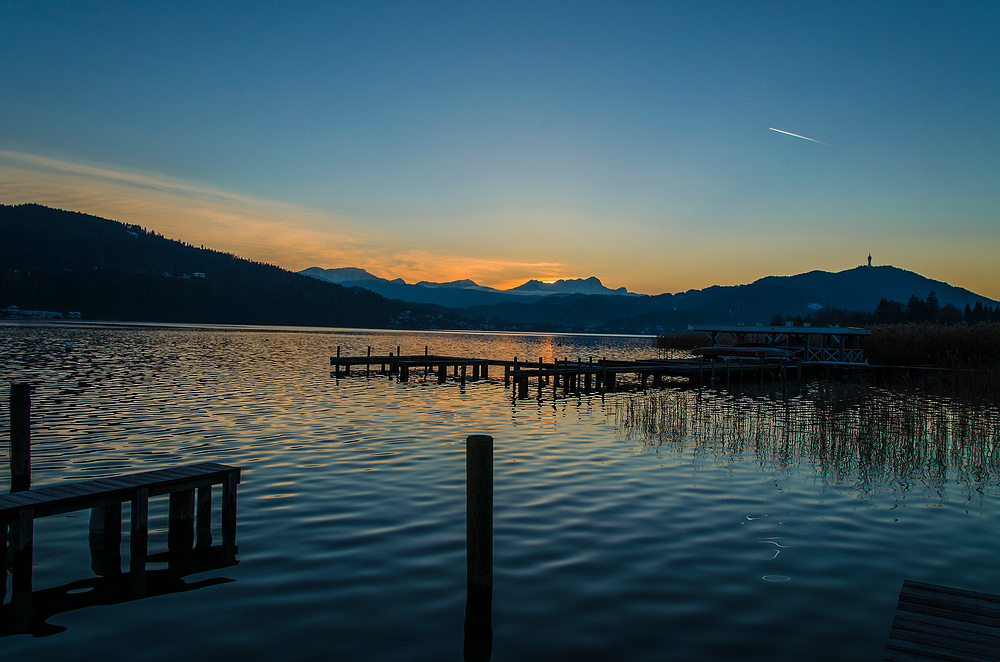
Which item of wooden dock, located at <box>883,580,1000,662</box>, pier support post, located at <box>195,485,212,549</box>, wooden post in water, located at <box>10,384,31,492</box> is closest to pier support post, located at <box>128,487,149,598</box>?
pier support post, located at <box>195,485,212,549</box>

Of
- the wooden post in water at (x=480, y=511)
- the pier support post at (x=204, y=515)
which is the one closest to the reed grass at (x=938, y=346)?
the wooden post in water at (x=480, y=511)

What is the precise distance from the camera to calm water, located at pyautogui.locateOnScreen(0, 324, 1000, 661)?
22.3 feet

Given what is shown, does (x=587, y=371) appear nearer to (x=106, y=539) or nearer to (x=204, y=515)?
(x=204, y=515)

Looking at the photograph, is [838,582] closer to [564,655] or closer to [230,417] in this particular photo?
[564,655]

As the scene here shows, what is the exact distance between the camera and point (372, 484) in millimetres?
13156

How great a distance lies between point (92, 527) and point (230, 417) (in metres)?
13.4

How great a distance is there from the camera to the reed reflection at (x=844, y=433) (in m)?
15.4

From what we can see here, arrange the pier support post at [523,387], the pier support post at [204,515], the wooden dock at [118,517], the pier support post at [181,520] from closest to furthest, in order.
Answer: the wooden dock at [118,517] → the pier support post at [181,520] → the pier support post at [204,515] → the pier support post at [523,387]

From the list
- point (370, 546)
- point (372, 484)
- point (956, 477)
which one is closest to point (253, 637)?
point (370, 546)

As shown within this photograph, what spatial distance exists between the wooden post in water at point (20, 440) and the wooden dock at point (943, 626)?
13.9m

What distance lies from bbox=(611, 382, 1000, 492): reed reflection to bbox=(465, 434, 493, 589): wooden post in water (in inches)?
399

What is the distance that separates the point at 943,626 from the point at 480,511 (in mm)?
4640

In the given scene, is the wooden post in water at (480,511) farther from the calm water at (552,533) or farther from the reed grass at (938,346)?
the reed grass at (938,346)

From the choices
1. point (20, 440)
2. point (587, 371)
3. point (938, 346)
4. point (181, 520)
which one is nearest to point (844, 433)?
point (181, 520)
